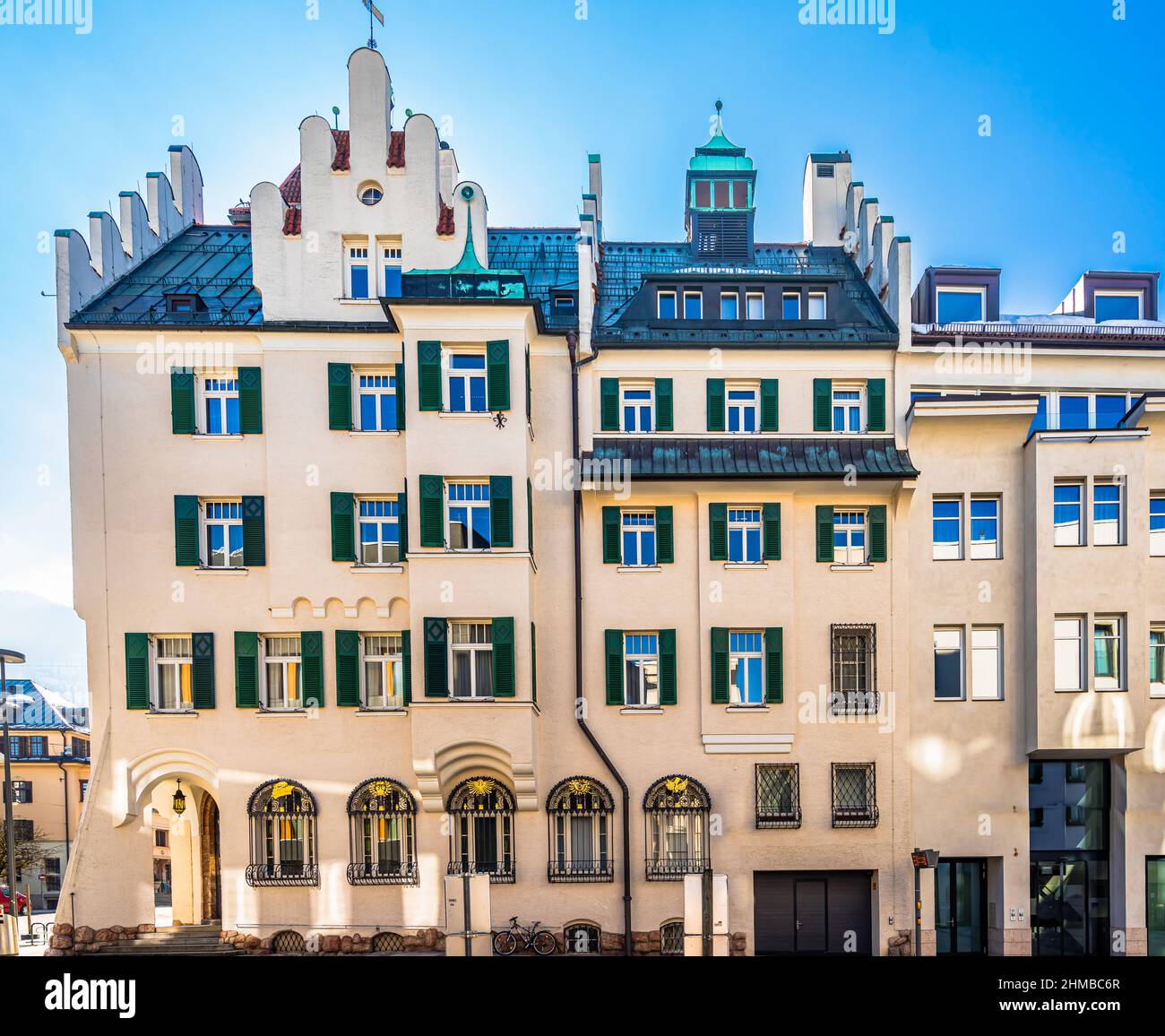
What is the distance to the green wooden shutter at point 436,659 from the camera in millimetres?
21656

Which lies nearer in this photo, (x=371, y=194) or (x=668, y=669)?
(x=668, y=669)

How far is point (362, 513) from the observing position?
23.1 meters

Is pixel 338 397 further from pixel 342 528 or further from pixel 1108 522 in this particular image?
pixel 1108 522

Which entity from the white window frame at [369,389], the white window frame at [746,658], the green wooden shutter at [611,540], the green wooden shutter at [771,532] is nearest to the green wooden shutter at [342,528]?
the white window frame at [369,389]

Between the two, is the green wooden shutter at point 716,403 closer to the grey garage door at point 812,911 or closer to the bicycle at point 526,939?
the grey garage door at point 812,911

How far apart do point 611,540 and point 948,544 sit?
8272 mm

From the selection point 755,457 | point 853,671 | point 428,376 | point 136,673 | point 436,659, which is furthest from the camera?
point 853,671

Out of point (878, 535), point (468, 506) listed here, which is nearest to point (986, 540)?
point (878, 535)

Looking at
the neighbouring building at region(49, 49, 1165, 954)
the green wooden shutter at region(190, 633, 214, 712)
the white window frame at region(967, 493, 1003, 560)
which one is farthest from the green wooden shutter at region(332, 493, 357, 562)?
→ the white window frame at region(967, 493, 1003, 560)

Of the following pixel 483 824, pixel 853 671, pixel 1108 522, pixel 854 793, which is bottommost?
pixel 483 824

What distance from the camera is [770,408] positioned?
77.8 ft

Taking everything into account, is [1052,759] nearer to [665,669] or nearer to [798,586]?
[798,586]

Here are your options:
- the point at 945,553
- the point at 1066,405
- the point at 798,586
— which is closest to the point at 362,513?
the point at 798,586

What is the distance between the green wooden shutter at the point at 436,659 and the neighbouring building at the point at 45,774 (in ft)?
122
